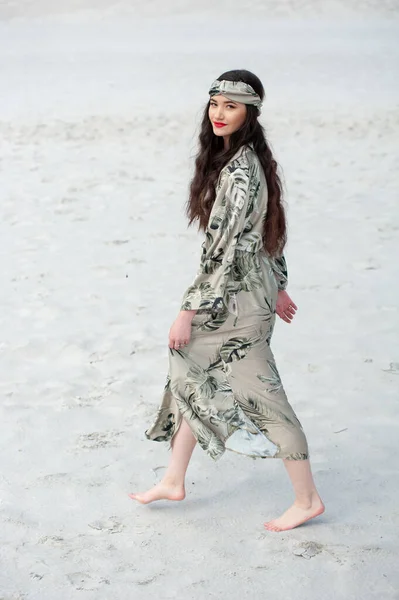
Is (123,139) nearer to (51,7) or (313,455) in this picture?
(313,455)

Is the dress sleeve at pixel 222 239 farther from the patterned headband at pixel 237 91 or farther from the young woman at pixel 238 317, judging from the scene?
the patterned headband at pixel 237 91

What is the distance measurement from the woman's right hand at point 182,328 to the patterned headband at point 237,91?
0.62 meters

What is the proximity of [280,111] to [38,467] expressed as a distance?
32.8 feet

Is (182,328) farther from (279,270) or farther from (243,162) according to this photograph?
(243,162)

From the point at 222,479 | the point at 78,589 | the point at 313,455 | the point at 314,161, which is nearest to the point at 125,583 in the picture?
the point at 78,589


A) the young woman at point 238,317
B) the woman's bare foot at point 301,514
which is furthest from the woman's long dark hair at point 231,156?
the woman's bare foot at point 301,514

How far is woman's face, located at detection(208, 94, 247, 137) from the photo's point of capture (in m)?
2.96

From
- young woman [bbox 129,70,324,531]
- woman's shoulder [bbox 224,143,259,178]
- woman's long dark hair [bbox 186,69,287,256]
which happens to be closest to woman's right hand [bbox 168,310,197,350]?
young woman [bbox 129,70,324,531]

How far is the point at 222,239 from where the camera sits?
9.42 feet

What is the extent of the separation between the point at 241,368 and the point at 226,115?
737mm

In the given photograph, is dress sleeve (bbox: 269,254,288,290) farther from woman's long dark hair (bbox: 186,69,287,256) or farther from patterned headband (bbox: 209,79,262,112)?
patterned headband (bbox: 209,79,262,112)

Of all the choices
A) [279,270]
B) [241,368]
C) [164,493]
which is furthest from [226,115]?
[164,493]

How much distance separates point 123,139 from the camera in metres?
11.2

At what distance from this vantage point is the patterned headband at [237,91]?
2.94 meters
